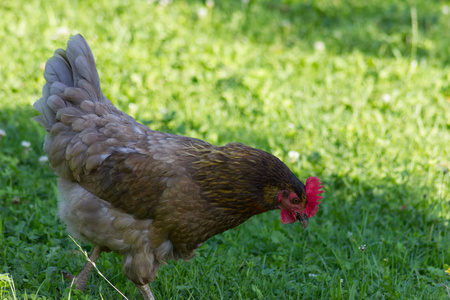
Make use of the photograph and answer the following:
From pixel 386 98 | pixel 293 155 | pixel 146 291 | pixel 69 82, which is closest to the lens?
pixel 146 291

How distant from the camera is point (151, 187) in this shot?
3449 millimetres

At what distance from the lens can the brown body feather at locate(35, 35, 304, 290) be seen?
3396mm

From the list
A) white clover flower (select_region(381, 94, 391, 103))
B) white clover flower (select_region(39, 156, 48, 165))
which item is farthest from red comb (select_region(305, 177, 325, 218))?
white clover flower (select_region(381, 94, 391, 103))

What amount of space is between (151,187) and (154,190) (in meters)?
0.03

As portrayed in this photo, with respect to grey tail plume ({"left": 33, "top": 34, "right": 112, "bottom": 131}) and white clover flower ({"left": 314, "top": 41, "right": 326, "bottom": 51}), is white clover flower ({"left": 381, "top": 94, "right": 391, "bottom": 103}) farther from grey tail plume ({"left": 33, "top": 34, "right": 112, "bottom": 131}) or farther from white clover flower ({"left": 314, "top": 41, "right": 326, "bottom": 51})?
grey tail plume ({"left": 33, "top": 34, "right": 112, "bottom": 131})

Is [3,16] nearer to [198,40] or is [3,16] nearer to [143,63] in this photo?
[143,63]

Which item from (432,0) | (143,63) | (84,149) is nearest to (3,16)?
(143,63)

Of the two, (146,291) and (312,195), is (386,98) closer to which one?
(312,195)

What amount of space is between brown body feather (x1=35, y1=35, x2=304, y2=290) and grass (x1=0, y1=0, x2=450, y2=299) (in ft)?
1.33

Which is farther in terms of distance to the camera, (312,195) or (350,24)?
(350,24)

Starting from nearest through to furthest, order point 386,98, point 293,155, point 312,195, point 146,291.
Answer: point 312,195
point 146,291
point 293,155
point 386,98

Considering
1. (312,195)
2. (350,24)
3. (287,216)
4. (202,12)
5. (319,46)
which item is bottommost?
(287,216)

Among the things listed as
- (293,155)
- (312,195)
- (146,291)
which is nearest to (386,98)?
(293,155)

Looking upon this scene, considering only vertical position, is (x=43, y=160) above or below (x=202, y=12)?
below
